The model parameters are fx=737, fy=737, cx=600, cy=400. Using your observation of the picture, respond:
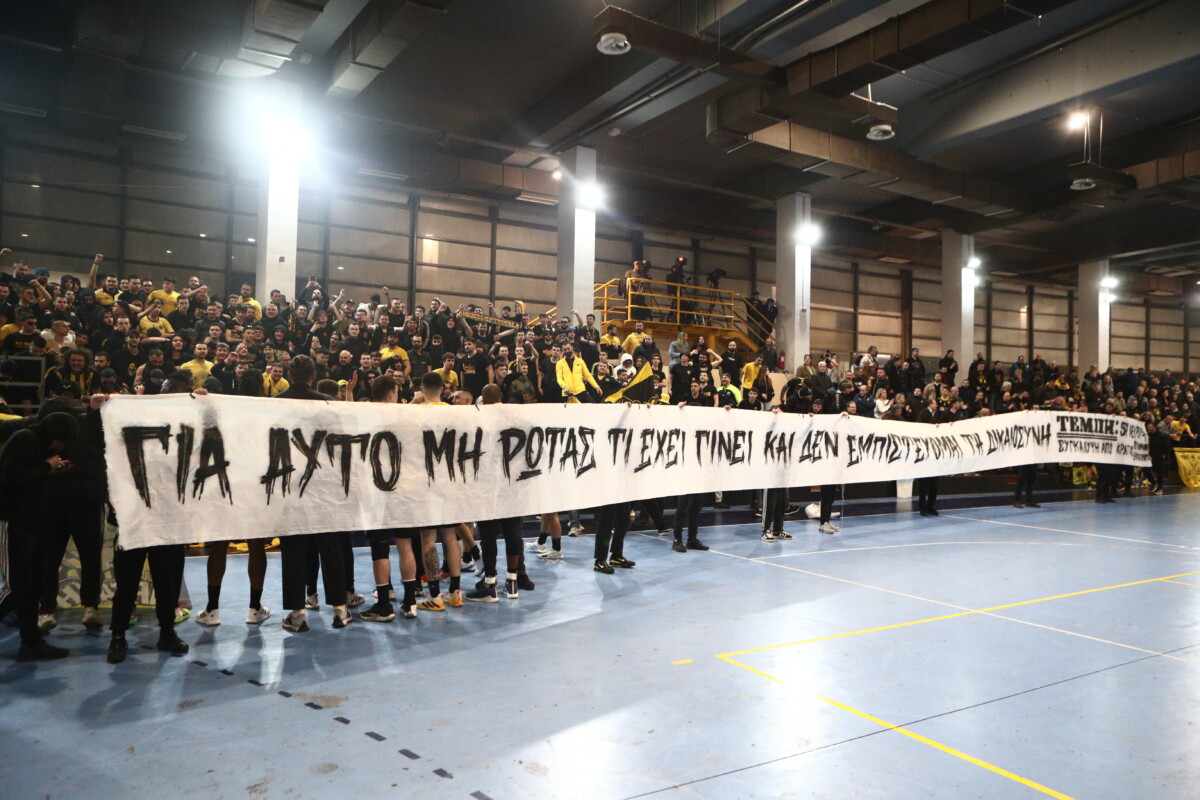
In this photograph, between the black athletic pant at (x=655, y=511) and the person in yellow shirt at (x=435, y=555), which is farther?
the black athletic pant at (x=655, y=511)

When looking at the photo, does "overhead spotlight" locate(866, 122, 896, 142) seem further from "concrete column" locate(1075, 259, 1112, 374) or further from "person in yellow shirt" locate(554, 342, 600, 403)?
"concrete column" locate(1075, 259, 1112, 374)

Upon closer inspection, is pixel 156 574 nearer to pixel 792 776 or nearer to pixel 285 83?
pixel 792 776

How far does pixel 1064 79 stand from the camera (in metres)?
14.0

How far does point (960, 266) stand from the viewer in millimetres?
24297

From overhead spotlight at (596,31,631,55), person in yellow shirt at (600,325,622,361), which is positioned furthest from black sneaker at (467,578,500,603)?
overhead spotlight at (596,31,631,55)

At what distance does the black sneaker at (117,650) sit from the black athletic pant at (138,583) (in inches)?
2.3

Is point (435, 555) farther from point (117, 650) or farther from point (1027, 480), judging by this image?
point (1027, 480)


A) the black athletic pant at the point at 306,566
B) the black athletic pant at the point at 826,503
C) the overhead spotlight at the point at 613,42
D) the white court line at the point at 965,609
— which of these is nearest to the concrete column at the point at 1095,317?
the black athletic pant at the point at 826,503

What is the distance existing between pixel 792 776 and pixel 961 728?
116cm

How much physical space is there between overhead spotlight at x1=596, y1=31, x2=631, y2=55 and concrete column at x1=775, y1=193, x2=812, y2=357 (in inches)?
450

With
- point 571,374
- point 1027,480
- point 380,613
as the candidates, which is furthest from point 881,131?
point 380,613

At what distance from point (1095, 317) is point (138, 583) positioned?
30.4 meters

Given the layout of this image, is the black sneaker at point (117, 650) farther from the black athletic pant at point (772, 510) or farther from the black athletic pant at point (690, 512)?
the black athletic pant at point (772, 510)

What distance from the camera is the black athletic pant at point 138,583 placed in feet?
15.1
